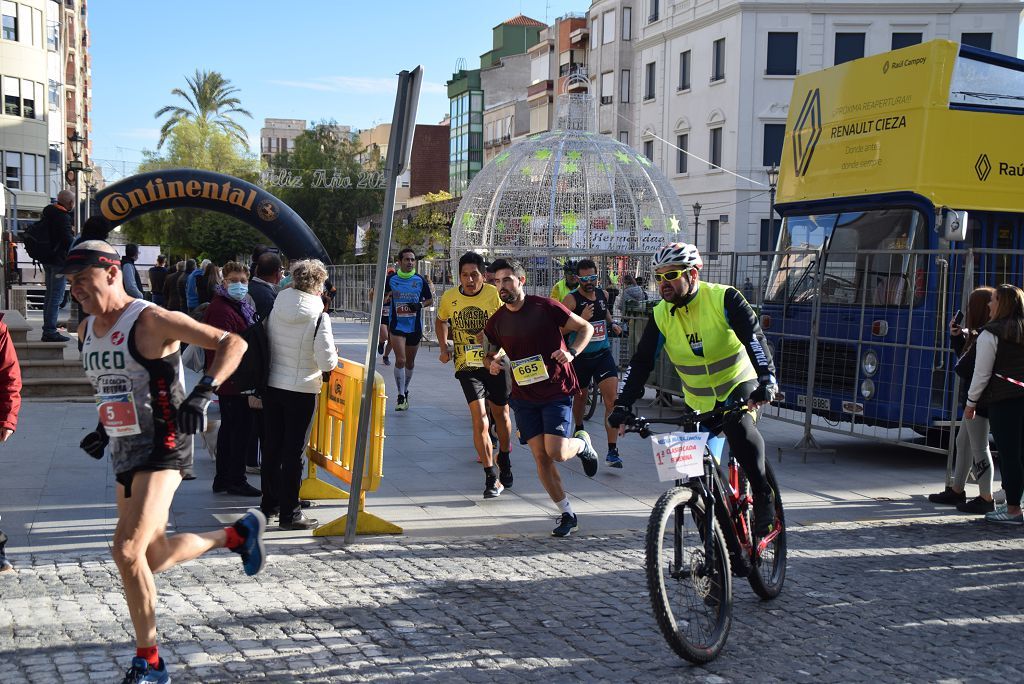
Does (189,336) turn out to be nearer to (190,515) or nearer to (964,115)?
(190,515)

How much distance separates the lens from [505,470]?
347 inches

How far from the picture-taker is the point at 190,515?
7465 millimetres

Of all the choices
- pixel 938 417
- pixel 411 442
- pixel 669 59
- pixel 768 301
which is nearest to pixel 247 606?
pixel 411 442

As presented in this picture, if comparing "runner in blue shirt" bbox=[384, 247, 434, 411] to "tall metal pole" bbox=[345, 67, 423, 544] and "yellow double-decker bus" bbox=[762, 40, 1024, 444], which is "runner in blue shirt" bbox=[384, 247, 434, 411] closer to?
"yellow double-decker bus" bbox=[762, 40, 1024, 444]

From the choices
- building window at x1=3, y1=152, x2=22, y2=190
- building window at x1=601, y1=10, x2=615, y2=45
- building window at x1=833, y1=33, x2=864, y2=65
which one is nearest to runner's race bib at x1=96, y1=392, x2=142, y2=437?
building window at x1=833, y1=33, x2=864, y2=65

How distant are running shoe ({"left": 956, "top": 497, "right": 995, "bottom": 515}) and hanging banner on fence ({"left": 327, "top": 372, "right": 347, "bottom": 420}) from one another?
484 centimetres

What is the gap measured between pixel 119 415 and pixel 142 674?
1034 mm

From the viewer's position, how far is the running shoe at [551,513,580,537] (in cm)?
722

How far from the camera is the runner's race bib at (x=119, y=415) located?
438cm

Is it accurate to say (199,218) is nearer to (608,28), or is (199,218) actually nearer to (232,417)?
(608,28)

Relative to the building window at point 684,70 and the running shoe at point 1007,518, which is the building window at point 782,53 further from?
the running shoe at point 1007,518

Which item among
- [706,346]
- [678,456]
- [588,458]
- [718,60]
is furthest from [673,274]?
[718,60]

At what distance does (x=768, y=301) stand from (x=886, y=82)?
2591 mm

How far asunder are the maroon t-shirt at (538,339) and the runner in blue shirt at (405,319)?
594 cm
